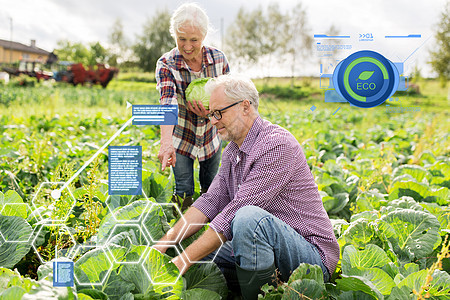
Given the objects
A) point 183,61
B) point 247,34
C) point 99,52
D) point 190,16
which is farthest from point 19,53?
point 190,16

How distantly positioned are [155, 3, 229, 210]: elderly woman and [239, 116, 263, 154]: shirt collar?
0.52 metres

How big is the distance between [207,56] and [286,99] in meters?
5.28

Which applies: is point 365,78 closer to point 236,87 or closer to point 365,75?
point 365,75

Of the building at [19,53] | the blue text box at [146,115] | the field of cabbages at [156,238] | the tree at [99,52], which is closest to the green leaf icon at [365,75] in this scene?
the field of cabbages at [156,238]

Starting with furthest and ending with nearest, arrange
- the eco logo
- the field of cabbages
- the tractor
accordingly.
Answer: the tractor < the eco logo < the field of cabbages

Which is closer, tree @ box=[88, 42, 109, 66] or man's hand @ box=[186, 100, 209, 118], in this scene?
man's hand @ box=[186, 100, 209, 118]

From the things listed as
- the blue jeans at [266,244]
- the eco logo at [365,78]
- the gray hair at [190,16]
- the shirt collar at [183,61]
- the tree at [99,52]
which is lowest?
the blue jeans at [266,244]

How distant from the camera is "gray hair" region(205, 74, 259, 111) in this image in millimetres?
1689

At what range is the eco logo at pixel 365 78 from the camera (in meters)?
1.90

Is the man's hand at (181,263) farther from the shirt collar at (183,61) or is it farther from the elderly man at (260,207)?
the shirt collar at (183,61)

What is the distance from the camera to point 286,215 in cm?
171

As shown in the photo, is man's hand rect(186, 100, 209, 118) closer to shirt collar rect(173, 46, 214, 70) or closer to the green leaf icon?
shirt collar rect(173, 46, 214, 70)

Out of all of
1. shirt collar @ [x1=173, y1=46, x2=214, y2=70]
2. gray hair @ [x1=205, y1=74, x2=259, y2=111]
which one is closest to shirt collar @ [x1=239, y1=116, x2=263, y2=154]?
gray hair @ [x1=205, y1=74, x2=259, y2=111]

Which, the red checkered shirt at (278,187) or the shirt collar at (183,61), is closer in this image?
the red checkered shirt at (278,187)
